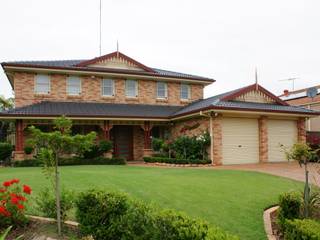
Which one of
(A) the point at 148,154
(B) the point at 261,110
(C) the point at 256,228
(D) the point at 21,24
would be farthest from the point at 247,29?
(C) the point at 256,228

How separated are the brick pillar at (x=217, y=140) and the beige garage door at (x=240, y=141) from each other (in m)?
0.36

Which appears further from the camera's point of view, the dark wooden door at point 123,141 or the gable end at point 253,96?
the dark wooden door at point 123,141

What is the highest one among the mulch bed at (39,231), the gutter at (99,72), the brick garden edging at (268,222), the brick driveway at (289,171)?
the gutter at (99,72)

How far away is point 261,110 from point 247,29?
5.23m

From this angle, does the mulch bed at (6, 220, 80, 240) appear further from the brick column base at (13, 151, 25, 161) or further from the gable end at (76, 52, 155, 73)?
the gable end at (76, 52, 155, 73)

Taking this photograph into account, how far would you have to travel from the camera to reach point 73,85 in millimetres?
20781

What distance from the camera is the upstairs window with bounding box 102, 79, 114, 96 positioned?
21623 millimetres

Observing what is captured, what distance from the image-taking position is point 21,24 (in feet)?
54.7

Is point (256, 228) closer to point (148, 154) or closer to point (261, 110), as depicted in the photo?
point (261, 110)

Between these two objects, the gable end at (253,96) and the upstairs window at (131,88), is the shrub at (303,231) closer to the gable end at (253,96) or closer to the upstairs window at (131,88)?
the gable end at (253,96)

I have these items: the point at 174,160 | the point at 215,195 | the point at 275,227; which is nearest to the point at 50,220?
the point at 215,195

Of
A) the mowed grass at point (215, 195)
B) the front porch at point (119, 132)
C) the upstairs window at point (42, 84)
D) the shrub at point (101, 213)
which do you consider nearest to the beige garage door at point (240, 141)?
the front porch at point (119, 132)

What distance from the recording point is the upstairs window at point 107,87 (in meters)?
21.6

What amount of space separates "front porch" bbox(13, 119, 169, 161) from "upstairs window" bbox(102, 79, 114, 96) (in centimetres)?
259
